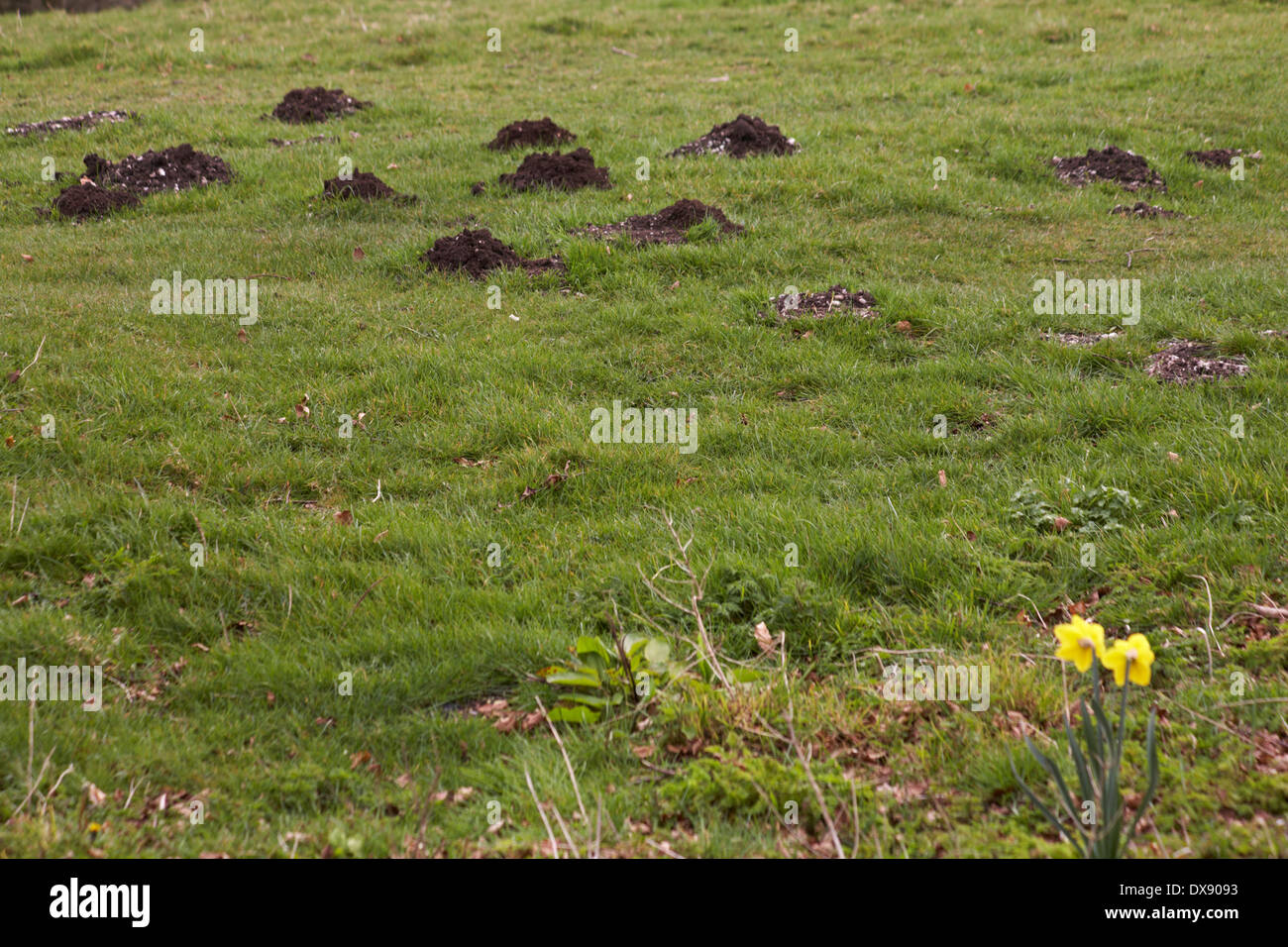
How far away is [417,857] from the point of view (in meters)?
3.29

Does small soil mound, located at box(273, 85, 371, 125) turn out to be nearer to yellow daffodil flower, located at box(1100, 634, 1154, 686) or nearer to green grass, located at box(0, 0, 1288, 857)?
green grass, located at box(0, 0, 1288, 857)

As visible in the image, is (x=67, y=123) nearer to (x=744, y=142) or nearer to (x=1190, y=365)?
(x=744, y=142)

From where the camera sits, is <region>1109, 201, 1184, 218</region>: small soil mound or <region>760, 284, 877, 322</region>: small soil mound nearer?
<region>760, 284, 877, 322</region>: small soil mound

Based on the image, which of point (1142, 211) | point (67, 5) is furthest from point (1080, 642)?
point (67, 5)

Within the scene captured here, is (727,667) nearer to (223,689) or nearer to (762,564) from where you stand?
(762,564)

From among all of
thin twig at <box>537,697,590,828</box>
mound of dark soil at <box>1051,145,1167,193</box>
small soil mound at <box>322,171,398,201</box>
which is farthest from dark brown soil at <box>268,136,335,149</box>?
thin twig at <box>537,697,590,828</box>

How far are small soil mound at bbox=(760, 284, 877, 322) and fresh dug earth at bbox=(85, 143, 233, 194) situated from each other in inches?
289

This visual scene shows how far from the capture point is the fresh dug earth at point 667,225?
375 inches

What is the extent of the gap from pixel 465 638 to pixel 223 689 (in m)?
1.09

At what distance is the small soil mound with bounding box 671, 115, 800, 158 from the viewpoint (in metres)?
11.7

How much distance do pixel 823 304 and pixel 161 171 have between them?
27.4ft

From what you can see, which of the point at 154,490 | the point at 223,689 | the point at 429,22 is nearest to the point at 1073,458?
the point at 223,689

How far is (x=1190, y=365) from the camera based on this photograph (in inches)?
271

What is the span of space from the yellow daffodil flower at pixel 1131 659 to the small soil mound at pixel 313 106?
13.9 meters
